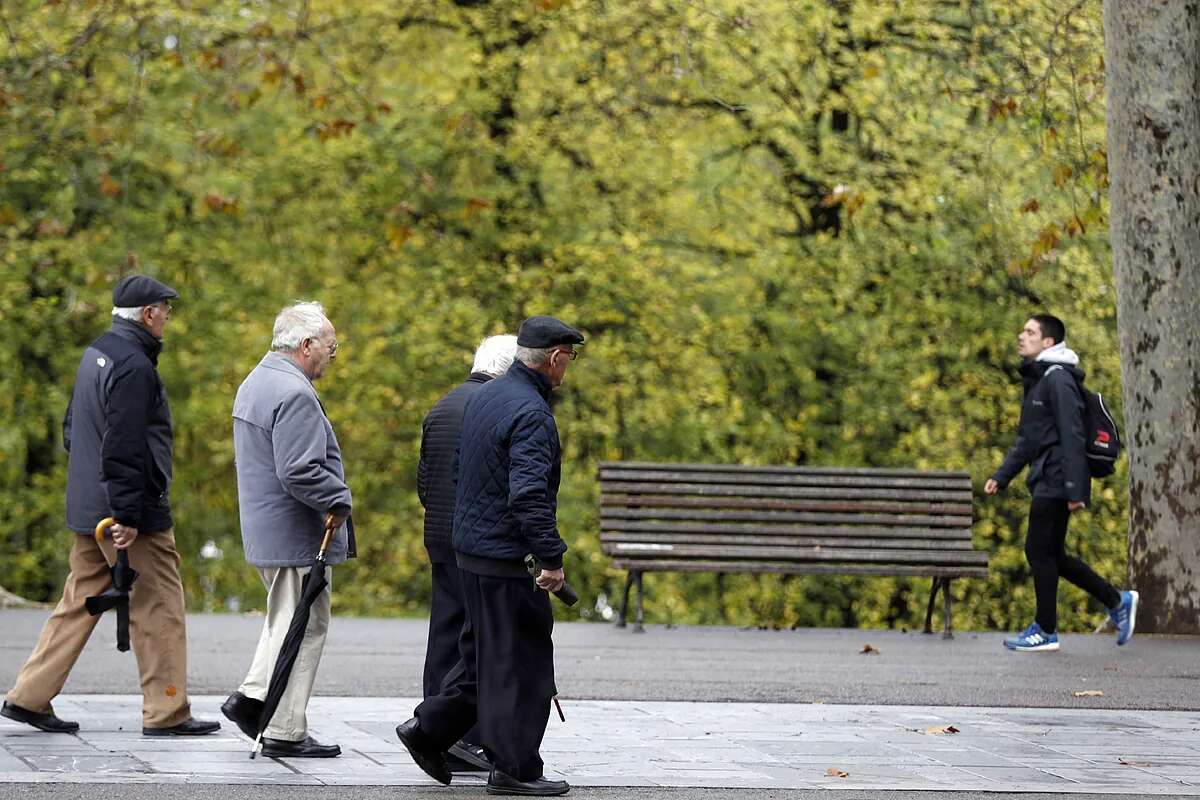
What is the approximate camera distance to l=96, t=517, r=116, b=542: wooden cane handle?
7.71 metres

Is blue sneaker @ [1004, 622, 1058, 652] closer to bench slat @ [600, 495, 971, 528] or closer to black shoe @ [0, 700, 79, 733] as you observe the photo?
bench slat @ [600, 495, 971, 528]

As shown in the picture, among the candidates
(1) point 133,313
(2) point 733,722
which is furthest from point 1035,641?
(1) point 133,313

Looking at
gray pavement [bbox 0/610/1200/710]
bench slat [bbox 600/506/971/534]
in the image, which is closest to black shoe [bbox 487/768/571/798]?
gray pavement [bbox 0/610/1200/710]

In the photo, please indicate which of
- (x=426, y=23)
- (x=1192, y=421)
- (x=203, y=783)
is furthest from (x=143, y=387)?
(x=426, y=23)

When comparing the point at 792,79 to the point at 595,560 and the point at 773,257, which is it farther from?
the point at 595,560

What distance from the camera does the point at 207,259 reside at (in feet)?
71.7

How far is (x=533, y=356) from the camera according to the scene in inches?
270

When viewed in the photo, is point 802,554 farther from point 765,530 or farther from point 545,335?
point 545,335

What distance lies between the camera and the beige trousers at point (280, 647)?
289 inches

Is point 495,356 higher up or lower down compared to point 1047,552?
higher up

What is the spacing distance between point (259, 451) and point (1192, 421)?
7597mm

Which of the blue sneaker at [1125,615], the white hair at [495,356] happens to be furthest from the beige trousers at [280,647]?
the blue sneaker at [1125,615]

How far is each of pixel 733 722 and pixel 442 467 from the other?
192cm

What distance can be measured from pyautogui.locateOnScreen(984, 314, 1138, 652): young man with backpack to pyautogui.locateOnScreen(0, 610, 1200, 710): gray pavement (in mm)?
293
